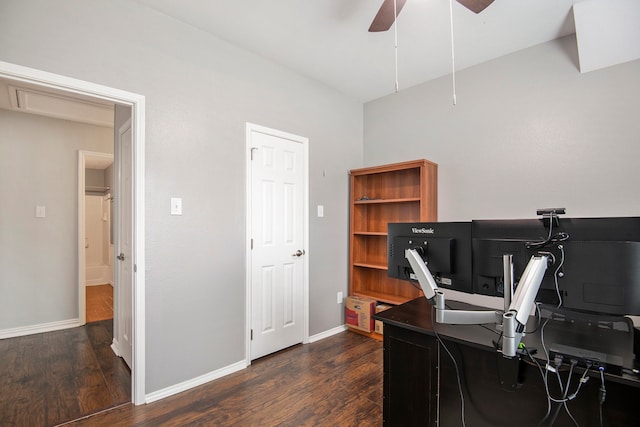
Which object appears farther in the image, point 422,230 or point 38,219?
point 38,219

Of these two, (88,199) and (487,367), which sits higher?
(88,199)

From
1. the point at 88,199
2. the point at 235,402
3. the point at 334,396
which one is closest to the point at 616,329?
the point at 334,396

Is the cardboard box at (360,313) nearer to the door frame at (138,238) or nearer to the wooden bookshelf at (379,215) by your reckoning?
the wooden bookshelf at (379,215)

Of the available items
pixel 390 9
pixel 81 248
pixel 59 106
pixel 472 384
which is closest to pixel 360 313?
pixel 472 384

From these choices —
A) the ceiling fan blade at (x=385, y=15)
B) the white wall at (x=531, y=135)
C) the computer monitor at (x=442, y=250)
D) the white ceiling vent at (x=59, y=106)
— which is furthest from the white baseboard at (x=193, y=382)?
the ceiling fan blade at (x=385, y=15)

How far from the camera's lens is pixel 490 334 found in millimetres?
1434

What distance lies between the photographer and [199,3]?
86.0 inches

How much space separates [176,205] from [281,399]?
163 cm

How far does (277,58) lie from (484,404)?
3.03 metres

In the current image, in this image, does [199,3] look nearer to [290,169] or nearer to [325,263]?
[290,169]

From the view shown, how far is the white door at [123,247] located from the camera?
2.62 meters

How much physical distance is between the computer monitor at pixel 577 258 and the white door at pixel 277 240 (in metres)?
1.98

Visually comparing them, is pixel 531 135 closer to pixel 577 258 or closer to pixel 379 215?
pixel 379 215

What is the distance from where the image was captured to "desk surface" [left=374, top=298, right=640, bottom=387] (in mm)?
1159
